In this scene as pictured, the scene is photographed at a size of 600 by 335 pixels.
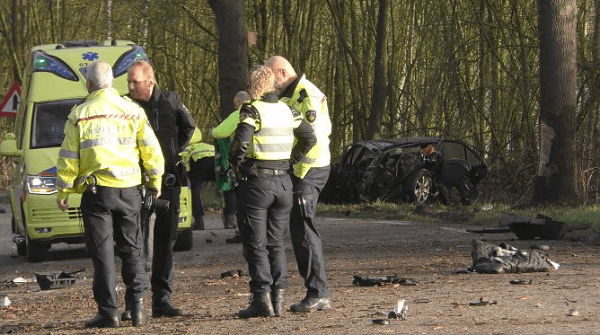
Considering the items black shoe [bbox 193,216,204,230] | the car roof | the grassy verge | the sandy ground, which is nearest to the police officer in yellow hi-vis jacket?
the sandy ground

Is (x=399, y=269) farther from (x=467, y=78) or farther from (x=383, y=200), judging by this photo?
(x=467, y=78)

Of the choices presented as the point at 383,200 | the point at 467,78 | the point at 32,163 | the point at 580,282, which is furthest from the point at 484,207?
the point at 580,282

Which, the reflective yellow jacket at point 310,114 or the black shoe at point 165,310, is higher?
the reflective yellow jacket at point 310,114

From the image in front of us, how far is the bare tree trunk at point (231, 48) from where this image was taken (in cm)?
2391

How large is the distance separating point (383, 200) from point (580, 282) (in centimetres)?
1257

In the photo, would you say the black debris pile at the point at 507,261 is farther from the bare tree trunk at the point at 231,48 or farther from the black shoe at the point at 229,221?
the bare tree trunk at the point at 231,48

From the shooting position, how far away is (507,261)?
12.3 meters

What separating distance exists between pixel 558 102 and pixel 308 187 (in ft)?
36.1

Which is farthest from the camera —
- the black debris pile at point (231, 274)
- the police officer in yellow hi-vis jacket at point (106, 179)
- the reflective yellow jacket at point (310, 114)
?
the black debris pile at point (231, 274)

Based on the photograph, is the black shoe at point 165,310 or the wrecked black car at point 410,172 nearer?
the black shoe at point 165,310

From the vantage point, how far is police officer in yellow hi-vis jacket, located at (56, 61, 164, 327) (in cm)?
934

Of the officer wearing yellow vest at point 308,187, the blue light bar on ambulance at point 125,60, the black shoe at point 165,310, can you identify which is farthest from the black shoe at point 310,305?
the blue light bar on ambulance at point 125,60

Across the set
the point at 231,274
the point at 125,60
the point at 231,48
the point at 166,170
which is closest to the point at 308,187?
the point at 166,170

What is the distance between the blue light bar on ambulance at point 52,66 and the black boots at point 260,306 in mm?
7659
